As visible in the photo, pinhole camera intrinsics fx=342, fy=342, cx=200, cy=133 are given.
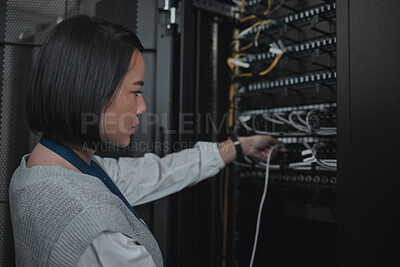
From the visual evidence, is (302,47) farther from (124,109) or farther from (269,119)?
(124,109)

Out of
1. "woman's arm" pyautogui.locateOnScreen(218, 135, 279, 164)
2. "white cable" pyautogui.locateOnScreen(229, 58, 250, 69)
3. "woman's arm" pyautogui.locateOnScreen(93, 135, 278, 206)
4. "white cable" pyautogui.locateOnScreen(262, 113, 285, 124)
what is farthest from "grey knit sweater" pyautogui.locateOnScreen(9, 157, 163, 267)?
"white cable" pyautogui.locateOnScreen(229, 58, 250, 69)

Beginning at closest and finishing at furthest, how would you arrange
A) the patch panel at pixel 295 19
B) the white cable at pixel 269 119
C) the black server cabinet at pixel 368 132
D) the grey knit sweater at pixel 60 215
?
1. the grey knit sweater at pixel 60 215
2. the black server cabinet at pixel 368 132
3. the patch panel at pixel 295 19
4. the white cable at pixel 269 119

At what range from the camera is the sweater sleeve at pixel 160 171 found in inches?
47.2

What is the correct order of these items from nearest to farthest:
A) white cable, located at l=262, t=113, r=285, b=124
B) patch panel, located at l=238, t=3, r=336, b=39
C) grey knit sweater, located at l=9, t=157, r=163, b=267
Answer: grey knit sweater, located at l=9, t=157, r=163, b=267 < patch panel, located at l=238, t=3, r=336, b=39 < white cable, located at l=262, t=113, r=285, b=124

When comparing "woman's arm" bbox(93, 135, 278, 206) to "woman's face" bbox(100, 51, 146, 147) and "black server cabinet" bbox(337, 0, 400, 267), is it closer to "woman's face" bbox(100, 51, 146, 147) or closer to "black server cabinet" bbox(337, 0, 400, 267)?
"woman's face" bbox(100, 51, 146, 147)

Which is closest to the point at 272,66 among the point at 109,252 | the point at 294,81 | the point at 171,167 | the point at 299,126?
the point at 294,81

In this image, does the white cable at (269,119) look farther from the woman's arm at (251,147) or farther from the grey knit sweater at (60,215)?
the grey knit sweater at (60,215)

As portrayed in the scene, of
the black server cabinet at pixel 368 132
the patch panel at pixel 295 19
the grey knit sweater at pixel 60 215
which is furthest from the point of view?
the patch panel at pixel 295 19

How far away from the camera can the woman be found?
63 centimetres

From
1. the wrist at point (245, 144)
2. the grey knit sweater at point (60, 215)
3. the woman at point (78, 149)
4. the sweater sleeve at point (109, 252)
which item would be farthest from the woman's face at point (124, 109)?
the wrist at point (245, 144)

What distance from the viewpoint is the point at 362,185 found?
0.79 metres

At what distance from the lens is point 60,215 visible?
64 centimetres

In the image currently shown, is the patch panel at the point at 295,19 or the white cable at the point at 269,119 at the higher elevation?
the patch panel at the point at 295,19

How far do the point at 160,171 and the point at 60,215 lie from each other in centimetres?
61
